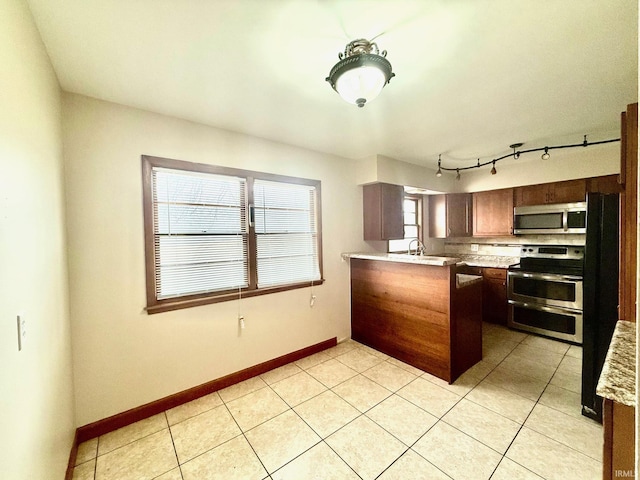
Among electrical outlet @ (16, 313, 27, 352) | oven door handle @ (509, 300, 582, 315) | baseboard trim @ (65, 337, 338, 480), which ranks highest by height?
electrical outlet @ (16, 313, 27, 352)

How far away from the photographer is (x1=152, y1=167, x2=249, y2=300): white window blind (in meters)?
2.12

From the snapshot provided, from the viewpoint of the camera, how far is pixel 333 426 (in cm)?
190

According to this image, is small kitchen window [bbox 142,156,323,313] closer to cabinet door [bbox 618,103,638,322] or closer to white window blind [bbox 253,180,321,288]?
white window blind [bbox 253,180,321,288]

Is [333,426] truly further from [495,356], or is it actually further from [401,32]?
[401,32]

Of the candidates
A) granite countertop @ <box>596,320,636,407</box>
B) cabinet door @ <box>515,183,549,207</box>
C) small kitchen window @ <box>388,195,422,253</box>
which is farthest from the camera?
small kitchen window @ <box>388,195,422,253</box>

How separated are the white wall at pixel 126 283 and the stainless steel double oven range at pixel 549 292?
3611 mm

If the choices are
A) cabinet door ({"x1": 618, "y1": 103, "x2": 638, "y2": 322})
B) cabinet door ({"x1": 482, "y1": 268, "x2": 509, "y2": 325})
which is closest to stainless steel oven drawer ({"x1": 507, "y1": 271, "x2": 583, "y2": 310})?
cabinet door ({"x1": 482, "y1": 268, "x2": 509, "y2": 325})

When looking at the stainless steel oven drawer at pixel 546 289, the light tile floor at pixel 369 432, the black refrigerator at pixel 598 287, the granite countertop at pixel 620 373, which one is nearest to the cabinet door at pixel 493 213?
the stainless steel oven drawer at pixel 546 289

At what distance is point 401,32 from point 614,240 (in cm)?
214

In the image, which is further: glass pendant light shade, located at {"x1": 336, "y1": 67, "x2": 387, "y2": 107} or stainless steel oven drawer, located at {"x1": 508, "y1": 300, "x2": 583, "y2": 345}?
stainless steel oven drawer, located at {"x1": 508, "y1": 300, "x2": 583, "y2": 345}

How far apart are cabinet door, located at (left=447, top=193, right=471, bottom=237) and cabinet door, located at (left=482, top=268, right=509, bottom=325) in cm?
82

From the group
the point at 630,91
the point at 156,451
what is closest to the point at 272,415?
the point at 156,451

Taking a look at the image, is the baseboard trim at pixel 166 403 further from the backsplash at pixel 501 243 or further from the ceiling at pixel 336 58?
the backsplash at pixel 501 243

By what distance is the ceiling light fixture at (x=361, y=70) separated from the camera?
1.26 meters
